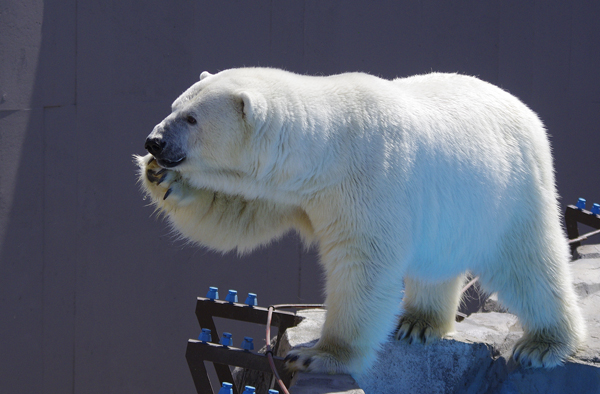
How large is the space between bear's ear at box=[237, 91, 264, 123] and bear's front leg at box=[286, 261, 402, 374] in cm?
62

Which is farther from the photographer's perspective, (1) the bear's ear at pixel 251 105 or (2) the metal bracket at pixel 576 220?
(2) the metal bracket at pixel 576 220

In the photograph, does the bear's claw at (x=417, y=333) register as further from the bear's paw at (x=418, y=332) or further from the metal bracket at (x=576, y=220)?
the metal bracket at (x=576, y=220)

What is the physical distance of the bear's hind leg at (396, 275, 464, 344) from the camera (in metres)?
2.89

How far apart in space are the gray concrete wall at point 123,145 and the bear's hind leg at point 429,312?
1964mm

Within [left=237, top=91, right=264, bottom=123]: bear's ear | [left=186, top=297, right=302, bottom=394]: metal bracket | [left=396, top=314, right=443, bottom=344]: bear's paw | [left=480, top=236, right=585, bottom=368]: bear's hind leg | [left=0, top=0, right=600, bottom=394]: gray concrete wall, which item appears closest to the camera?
[left=237, top=91, right=264, bottom=123]: bear's ear

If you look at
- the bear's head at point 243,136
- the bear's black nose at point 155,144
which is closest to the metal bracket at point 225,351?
the bear's head at point 243,136

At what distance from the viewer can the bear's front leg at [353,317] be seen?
220 cm

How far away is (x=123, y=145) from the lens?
4.31m

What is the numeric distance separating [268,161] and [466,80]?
1.10m

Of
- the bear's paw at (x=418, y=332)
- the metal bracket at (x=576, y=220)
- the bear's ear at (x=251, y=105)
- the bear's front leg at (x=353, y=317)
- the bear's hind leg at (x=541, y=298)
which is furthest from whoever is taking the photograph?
the metal bracket at (x=576, y=220)

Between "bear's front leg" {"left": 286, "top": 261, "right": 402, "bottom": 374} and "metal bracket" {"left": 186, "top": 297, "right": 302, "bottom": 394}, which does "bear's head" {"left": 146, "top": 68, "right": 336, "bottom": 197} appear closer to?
"bear's front leg" {"left": 286, "top": 261, "right": 402, "bottom": 374}

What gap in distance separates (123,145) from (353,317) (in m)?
2.67

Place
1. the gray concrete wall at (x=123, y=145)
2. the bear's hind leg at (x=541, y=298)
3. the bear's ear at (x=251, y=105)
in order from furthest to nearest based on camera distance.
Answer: the gray concrete wall at (x=123, y=145) < the bear's hind leg at (x=541, y=298) < the bear's ear at (x=251, y=105)

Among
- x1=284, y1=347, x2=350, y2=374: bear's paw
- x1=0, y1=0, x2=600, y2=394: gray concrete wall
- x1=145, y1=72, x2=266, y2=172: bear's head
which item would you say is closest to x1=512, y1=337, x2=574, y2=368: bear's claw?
x1=284, y1=347, x2=350, y2=374: bear's paw
